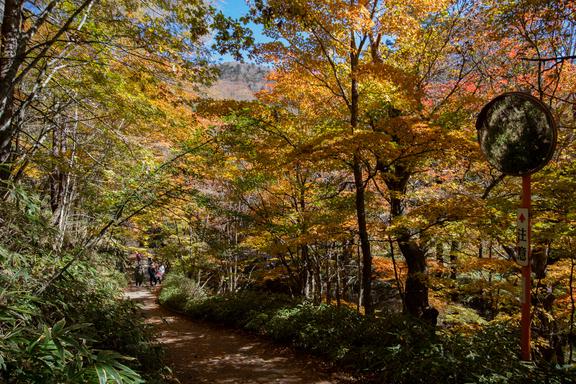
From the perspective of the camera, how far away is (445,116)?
23.9ft

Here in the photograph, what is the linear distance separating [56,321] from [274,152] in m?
5.58

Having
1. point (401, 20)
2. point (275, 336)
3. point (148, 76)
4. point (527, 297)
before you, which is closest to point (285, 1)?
point (148, 76)

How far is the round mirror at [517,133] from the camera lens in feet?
9.66

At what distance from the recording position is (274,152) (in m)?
7.94

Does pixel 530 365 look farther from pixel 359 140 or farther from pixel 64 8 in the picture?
pixel 64 8

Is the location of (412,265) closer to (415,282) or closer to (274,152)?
(415,282)

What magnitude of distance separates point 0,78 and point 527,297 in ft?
17.0

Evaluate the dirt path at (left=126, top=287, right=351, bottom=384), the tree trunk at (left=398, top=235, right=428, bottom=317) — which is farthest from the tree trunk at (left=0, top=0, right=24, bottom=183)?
the tree trunk at (left=398, top=235, right=428, bottom=317)

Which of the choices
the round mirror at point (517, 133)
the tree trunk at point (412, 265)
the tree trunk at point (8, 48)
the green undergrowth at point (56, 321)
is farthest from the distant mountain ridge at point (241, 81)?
the round mirror at point (517, 133)

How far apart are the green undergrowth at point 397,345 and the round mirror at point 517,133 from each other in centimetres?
228

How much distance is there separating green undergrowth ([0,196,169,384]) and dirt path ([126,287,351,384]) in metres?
0.61

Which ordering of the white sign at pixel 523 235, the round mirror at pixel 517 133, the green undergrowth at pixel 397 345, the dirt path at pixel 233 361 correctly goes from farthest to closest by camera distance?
the dirt path at pixel 233 361 < the green undergrowth at pixel 397 345 < the round mirror at pixel 517 133 < the white sign at pixel 523 235

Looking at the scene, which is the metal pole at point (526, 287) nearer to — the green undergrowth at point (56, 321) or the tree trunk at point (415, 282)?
the green undergrowth at point (56, 321)

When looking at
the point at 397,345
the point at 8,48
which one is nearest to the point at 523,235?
the point at 397,345
